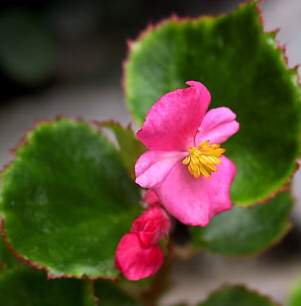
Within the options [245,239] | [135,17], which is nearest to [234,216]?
[245,239]

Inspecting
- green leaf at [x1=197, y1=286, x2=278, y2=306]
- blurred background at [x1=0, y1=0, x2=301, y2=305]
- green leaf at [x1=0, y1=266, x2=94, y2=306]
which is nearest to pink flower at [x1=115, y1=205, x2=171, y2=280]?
green leaf at [x1=0, y1=266, x2=94, y2=306]

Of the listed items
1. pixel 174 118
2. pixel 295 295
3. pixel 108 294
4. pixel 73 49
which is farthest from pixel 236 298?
pixel 73 49

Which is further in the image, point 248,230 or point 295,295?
point 295,295

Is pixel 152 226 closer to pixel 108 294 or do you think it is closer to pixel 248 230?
pixel 108 294

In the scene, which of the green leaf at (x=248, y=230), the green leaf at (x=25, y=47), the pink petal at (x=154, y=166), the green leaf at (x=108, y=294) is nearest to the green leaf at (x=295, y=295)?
the green leaf at (x=248, y=230)

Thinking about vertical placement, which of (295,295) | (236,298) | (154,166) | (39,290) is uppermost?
(154,166)

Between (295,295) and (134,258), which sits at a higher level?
(134,258)

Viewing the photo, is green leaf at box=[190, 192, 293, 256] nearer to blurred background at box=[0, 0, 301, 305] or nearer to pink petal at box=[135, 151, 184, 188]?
pink petal at box=[135, 151, 184, 188]
